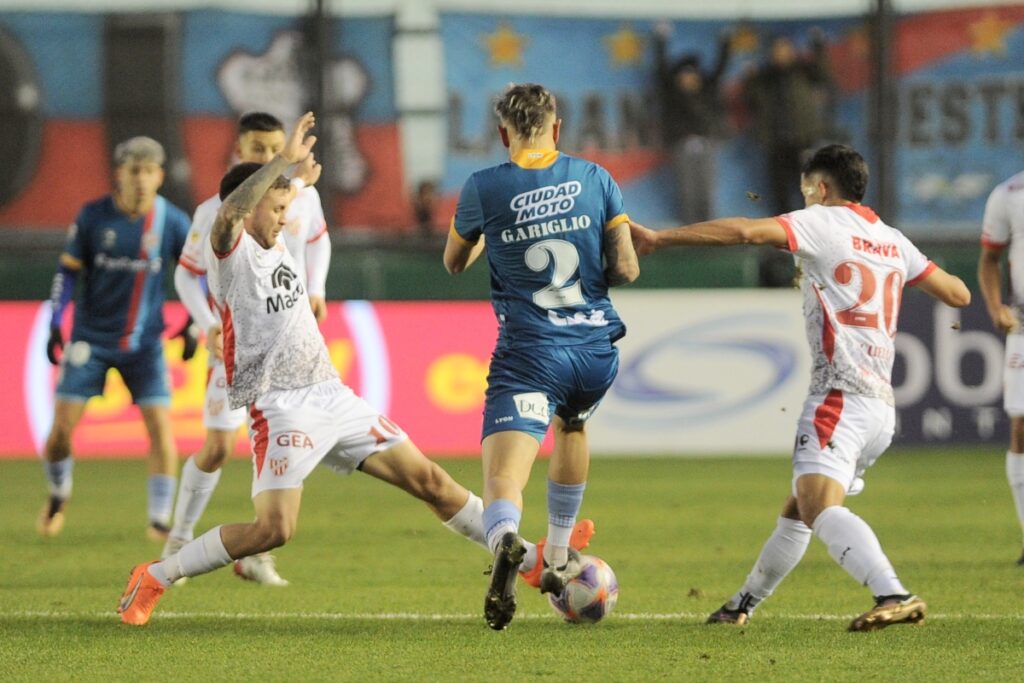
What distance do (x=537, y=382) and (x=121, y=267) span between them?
14.1 ft

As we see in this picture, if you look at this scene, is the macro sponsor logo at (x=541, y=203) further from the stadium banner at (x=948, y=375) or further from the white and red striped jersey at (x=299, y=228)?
the stadium banner at (x=948, y=375)

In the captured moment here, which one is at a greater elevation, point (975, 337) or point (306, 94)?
point (306, 94)

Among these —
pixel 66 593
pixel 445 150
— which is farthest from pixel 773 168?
pixel 66 593

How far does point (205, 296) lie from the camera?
8.75m

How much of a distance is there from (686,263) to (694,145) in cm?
140


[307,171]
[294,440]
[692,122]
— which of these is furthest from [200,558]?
[692,122]

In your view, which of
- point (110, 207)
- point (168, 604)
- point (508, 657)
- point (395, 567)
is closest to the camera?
point (508, 657)

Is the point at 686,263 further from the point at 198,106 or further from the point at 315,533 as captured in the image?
the point at 315,533

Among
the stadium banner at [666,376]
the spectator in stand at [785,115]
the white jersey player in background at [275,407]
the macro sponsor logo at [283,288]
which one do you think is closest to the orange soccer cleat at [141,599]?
the white jersey player in background at [275,407]

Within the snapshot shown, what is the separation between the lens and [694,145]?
695 inches

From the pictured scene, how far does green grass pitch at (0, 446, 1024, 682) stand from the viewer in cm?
606

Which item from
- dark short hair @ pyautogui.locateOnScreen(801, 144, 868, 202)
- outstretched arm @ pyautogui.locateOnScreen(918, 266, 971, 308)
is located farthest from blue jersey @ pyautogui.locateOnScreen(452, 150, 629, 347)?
outstretched arm @ pyautogui.locateOnScreen(918, 266, 971, 308)

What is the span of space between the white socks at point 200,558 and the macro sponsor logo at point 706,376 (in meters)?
8.04

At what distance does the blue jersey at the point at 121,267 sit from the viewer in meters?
9.96
